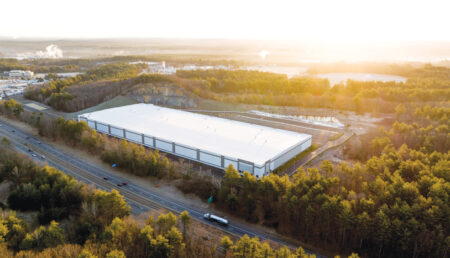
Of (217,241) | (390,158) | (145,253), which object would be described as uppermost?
(390,158)

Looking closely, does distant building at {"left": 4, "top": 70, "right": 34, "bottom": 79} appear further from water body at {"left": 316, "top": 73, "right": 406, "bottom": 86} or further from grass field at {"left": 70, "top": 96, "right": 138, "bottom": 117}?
water body at {"left": 316, "top": 73, "right": 406, "bottom": 86}

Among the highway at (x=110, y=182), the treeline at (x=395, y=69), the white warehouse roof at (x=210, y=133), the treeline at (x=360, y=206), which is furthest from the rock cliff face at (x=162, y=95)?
the treeline at (x=395, y=69)

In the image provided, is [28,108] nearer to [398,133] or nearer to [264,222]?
[264,222]

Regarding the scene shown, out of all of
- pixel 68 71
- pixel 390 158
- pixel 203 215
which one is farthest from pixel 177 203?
pixel 68 71

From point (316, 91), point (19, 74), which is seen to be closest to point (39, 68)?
point (19, 74)

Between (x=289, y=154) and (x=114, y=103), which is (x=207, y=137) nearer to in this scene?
(x=289, y=154)

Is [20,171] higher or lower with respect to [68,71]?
lower

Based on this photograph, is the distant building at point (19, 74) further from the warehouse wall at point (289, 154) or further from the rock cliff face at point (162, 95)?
the warehouse wall at point (289, 154)
